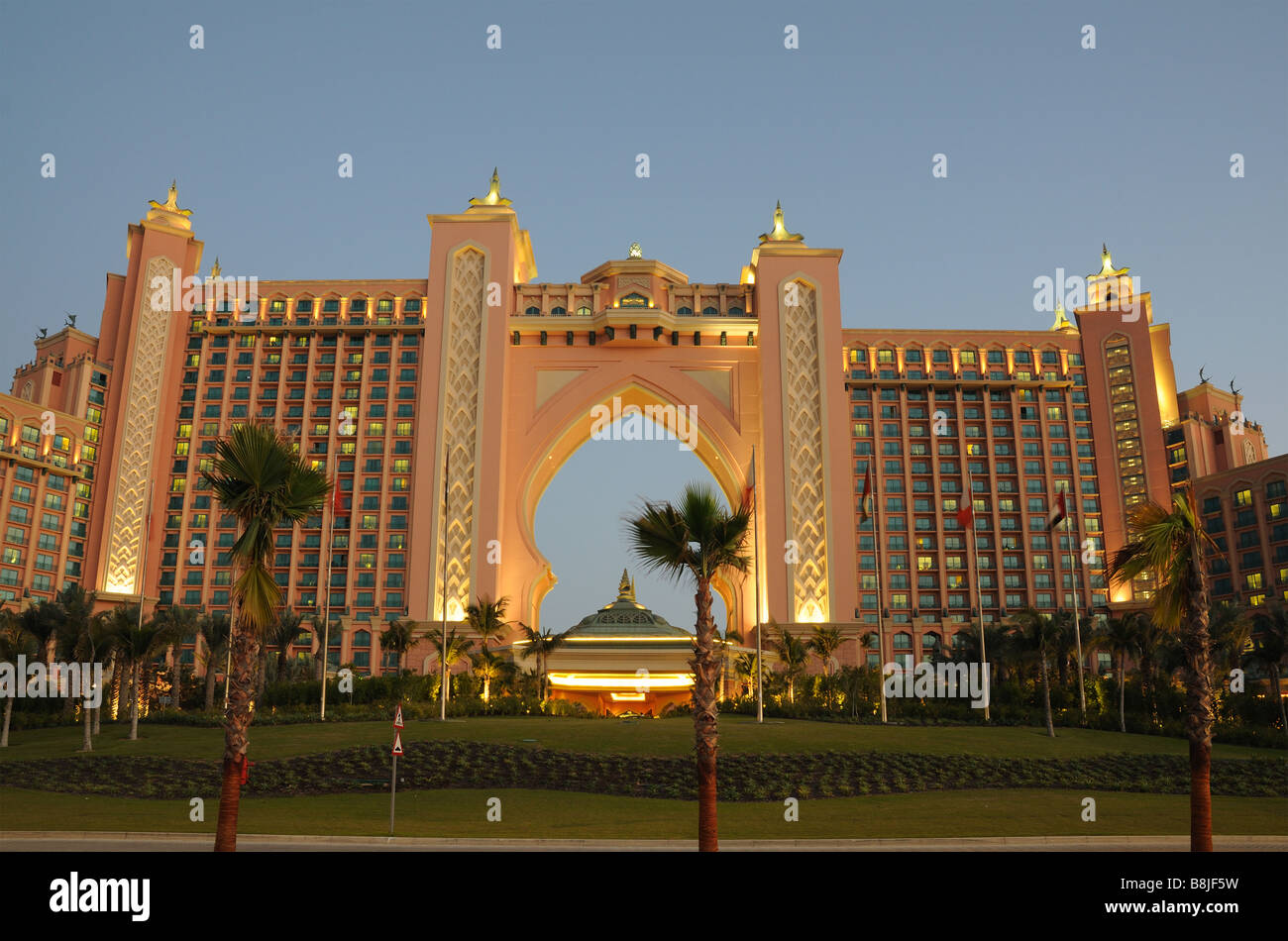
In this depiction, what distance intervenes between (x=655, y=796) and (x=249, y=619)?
16.2 m

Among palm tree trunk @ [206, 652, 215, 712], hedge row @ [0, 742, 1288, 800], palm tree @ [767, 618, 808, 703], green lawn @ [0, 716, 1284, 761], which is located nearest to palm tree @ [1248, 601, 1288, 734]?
green lawn @ [0, 716, 1284, 761]

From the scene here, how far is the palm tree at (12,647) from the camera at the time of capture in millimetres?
45312

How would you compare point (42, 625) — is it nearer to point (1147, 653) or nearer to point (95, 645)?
point (95, 645)

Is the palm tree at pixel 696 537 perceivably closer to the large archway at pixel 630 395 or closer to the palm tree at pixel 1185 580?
the palm tree at pixel 1185 580

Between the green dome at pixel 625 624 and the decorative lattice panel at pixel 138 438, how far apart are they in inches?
1671

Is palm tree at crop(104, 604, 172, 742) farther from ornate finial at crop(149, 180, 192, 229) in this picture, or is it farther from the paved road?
ornate finial at crop(149, 180, 192, 229)

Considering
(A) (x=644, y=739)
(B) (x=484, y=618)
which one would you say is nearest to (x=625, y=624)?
(B) (x=484, y=618)

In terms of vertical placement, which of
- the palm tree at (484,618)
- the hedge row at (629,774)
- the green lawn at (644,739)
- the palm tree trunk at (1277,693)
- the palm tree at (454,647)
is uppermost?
the palm tree at (484,618)

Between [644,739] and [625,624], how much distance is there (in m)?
30.3

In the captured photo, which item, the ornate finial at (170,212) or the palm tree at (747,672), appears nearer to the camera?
the palm tree at (747,672)

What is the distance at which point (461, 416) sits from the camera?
82688 mm

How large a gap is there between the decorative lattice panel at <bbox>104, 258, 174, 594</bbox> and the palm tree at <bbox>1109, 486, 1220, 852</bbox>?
85.4 m

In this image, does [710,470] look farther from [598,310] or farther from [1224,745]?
[1224,745]

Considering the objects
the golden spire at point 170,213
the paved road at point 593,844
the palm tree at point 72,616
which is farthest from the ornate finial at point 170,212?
the paved road at point 593,844
